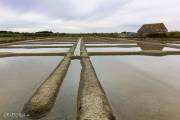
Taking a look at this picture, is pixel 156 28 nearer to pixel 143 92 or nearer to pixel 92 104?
pixel 143 92

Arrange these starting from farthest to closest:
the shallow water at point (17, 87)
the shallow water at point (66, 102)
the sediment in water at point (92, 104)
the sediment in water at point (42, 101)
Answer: the shallow water at point (17, 87), the sediment in water at point (42, 101), the shallow water at point (66, 102), the sediment in water at point (92, 104)

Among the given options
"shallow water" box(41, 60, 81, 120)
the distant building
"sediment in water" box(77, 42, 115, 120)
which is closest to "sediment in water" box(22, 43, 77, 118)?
"shallow water" box(41, 60, 81, 120)

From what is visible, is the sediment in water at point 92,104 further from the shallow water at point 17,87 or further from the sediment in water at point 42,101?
the shallow water at point 17,87

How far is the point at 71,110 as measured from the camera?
4344mm

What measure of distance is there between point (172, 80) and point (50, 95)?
12.0 ft

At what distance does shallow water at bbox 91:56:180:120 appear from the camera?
165 inches

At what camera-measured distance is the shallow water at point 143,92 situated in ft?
13.8

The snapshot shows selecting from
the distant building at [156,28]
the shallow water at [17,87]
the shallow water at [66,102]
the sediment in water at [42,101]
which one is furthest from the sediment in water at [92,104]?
the distant building at [156,28]

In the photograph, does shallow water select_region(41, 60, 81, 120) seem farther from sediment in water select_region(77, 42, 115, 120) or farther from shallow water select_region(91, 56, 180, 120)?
shallow water select_region(91, 56, 180, 120)

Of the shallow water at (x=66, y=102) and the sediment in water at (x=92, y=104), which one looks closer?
the sediment in water at (x=92, y=104)

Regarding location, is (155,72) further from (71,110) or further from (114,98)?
(71,110)

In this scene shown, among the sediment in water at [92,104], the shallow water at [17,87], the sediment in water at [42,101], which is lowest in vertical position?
the shallow water at [17,87]

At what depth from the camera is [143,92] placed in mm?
5551

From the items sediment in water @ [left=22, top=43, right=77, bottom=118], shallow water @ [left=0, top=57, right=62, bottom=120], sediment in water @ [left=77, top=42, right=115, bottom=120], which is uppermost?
sediment in water @ [left=77, top=42, right=115, bottom=120]
